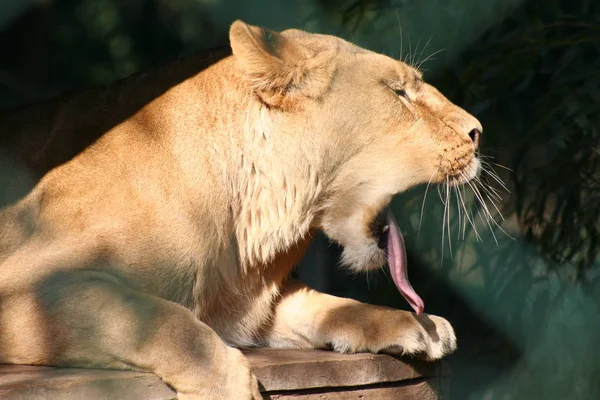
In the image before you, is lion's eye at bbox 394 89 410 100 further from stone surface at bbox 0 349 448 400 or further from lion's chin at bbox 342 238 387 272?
stone surface at bbox 0 349 448 400

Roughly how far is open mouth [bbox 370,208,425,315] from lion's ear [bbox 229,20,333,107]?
1.10 feet

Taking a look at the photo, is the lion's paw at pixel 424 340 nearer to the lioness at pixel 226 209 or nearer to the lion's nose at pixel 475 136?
the lioness at pixel 226 209

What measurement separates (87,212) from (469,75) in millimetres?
1407

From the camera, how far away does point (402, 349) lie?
202cm

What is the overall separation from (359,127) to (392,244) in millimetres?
296

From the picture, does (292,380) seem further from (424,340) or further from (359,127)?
(359,127)

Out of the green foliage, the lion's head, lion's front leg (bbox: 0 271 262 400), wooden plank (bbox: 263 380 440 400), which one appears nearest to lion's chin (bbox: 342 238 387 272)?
the lion's head

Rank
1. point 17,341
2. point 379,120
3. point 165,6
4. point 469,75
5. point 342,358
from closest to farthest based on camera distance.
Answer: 1. point 17,341
2. point 342,358
3. point 379,120
4. point 469,75
5. point 165,6

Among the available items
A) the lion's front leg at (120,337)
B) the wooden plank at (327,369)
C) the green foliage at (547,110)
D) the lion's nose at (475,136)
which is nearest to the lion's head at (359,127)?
the lion's nose at (475,136)

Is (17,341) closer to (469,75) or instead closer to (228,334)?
(228,334)

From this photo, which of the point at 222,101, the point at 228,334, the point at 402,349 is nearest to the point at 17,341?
the point at 228,334

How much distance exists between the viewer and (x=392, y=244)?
7.30ft

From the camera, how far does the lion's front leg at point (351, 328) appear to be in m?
2.03

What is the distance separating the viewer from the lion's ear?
1991 mm
